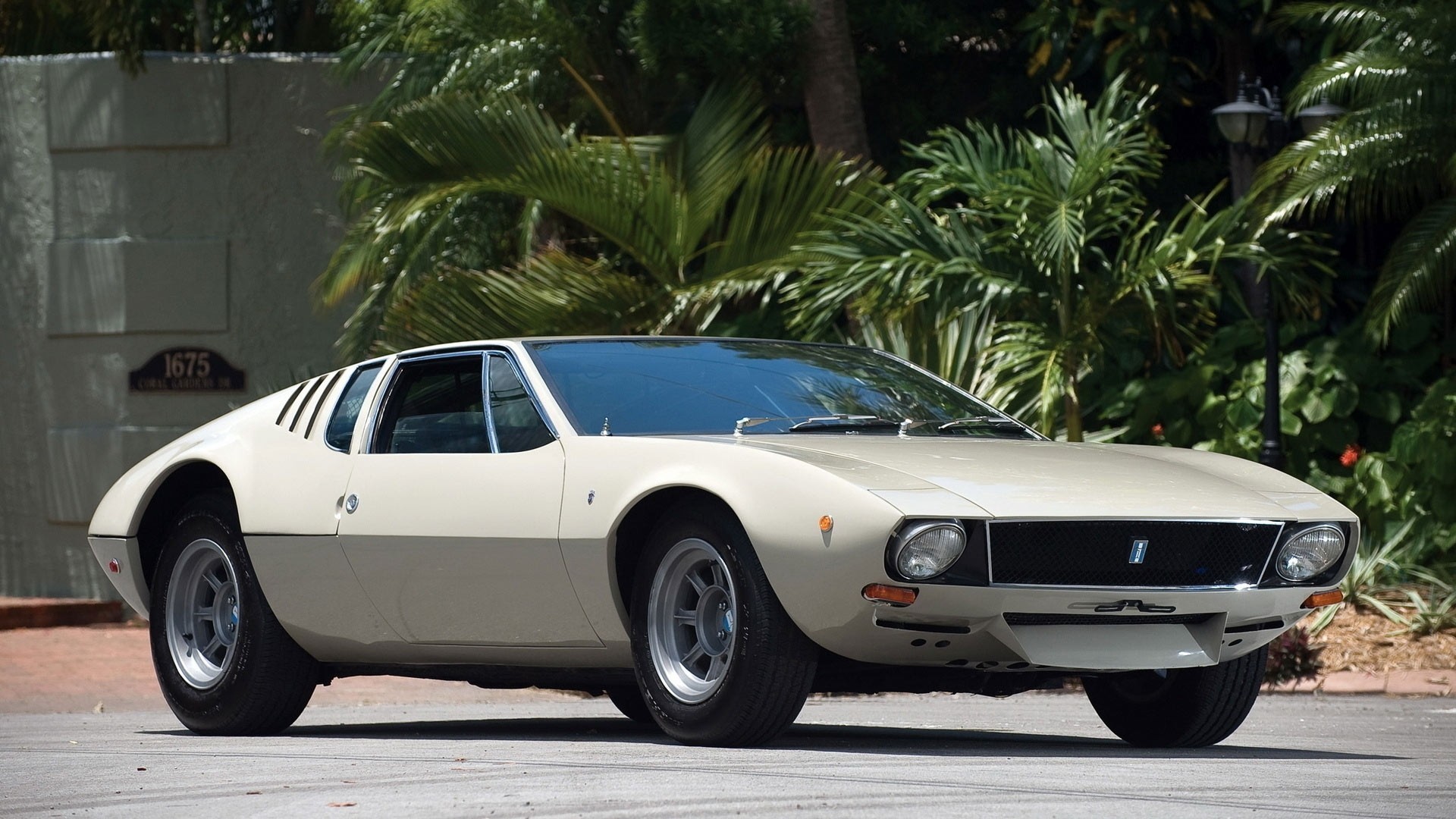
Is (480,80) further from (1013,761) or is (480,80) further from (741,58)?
(1013,761)

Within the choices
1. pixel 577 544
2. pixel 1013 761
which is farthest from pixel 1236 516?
pixel 577 544

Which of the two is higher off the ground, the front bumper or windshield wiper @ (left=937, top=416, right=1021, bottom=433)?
windshield wiper @ (left=937, top=416, right=1021, bottom=433)

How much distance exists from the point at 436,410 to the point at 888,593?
2150 millimetres

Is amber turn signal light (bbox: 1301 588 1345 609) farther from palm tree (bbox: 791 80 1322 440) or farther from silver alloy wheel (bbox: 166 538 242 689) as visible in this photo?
palm tree (bbox: 791 80 1322 440)

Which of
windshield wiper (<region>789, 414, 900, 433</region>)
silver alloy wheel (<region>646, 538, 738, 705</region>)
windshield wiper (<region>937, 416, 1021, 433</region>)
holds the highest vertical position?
windshield wiper (<region>789, 414, 900, 433</region>)

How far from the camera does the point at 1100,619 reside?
19.9ft

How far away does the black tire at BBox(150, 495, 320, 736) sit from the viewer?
25.0ft

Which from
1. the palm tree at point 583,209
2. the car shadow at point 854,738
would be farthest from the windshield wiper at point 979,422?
the palm tree at point 583,209

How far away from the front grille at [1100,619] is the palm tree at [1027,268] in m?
5.69

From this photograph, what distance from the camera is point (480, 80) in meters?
16.0

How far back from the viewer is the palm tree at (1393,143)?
13422mm

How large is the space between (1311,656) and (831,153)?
576cm

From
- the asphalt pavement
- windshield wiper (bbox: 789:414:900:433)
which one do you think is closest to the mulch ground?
the asphalt pavement

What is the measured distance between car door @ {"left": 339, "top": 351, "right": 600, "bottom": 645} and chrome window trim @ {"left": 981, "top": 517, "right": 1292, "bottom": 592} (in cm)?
138
